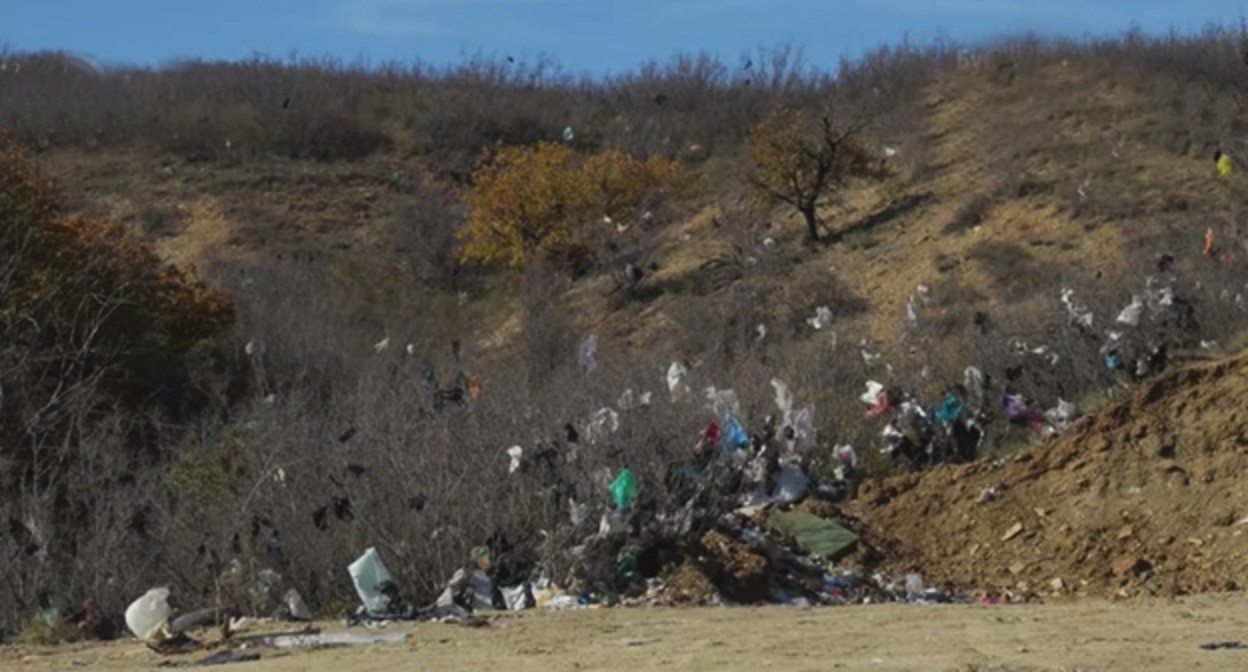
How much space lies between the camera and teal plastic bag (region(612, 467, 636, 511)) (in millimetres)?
10383

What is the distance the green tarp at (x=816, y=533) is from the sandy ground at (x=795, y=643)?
2.13 metres

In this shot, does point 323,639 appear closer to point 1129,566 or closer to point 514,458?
point 514,458

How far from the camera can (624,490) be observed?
34.0ft

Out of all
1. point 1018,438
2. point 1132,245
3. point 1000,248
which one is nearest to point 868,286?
point 1000,248

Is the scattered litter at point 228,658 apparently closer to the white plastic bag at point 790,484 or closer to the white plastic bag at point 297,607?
the white plastic bag at point 297,607

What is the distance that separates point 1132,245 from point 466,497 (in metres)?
→ 18.9

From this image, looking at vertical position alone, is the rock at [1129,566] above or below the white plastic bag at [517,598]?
below

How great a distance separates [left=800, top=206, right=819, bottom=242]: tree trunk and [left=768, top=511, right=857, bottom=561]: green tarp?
74.5 ft

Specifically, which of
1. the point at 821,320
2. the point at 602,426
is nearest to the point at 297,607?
the point at 602,426

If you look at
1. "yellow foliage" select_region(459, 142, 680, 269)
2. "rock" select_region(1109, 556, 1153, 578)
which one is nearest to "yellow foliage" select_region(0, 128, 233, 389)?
"yellow foliage" select_region(459, 142, 680, 269)

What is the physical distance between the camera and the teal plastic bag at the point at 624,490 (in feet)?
34.1

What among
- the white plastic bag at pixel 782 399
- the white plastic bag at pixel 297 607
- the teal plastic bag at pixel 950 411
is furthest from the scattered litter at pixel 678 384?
the white plastic bag at pixel 297 607

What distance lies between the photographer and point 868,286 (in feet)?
102

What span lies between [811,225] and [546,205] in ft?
17.0
